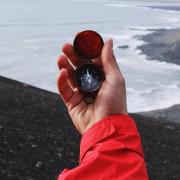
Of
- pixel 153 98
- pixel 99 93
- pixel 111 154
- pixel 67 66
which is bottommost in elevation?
pixel 153 98

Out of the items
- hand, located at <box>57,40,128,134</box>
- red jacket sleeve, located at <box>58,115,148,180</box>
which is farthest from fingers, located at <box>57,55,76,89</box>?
red jacket sleeve, located at <box>58,115,148,180</box>

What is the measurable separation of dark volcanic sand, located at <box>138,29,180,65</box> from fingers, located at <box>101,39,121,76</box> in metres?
38.5

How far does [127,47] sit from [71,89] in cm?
4572

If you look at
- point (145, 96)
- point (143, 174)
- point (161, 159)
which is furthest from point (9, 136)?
point (145, 96)

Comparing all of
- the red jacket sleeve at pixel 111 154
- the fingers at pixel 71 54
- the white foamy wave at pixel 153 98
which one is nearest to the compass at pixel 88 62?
the fingers at pixel 71 54

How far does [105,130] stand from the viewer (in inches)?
87.6

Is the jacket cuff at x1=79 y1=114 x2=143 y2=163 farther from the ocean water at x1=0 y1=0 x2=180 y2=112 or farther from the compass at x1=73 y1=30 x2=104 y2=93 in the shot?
the ocean water at x1=0 y1=0 x2=180 y2=112

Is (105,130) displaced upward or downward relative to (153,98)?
upward

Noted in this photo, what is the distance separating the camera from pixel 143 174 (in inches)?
82.3

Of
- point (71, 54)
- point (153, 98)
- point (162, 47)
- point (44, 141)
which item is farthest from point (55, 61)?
point (71, 54)

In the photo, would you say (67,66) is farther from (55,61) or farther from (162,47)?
(162,47)

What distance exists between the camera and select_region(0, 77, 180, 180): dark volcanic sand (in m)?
7.40

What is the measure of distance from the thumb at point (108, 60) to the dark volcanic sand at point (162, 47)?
126 ft

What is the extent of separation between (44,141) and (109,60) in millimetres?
6565
